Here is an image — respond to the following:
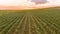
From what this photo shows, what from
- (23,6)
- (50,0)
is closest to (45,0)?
(50,0)

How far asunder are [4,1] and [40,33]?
3.29 metres

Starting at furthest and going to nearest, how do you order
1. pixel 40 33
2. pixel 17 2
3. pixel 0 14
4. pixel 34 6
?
pixel 0 14 → pixel 34 6 → pixel 17 2 → pixel 40 33

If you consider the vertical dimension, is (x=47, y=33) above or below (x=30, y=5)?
below

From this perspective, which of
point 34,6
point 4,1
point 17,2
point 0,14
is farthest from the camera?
point 0,14

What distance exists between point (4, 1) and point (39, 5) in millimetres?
2249

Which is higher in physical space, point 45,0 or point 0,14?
point 45,0

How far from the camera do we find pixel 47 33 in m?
4.38

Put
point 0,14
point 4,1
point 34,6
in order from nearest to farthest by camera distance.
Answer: point 4,1 → point 34,6 → point 0,14

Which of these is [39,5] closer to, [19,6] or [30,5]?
[30,5]

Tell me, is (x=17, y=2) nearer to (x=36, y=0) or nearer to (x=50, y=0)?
(x=36, y=0)

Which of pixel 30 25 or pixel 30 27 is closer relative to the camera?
pixel 30 27

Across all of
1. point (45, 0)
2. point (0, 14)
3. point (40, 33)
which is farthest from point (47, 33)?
point (0, 14)

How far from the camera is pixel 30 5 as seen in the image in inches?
297

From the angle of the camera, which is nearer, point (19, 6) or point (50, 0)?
point (50, 0)
